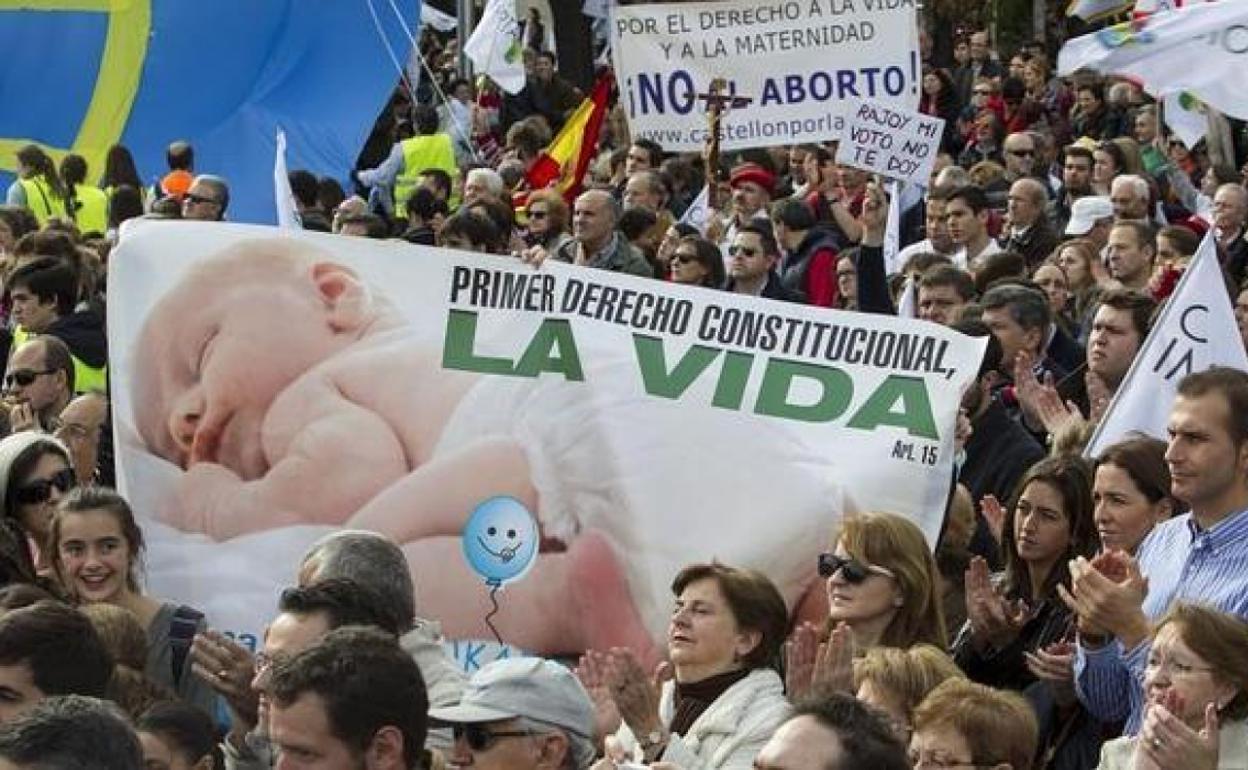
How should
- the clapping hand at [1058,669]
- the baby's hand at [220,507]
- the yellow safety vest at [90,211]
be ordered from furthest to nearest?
the yellow safety vest at [90,211], the baby's hand at [220,507], the clapping hand at [1058,669]

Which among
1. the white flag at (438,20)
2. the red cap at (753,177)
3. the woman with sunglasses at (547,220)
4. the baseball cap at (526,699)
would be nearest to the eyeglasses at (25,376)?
the baseball cap at (526,699)

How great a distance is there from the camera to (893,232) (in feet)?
49.9

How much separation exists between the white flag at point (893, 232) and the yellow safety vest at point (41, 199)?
14.8 ft

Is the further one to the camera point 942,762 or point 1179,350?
point 1179,350

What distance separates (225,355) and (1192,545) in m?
3.10

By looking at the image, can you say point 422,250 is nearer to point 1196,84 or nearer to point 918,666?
point 918,666

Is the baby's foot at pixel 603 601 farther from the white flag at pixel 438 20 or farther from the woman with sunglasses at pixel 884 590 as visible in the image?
the white flag at pixel 438 20

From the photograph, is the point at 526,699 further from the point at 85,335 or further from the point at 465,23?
the point at 465,23

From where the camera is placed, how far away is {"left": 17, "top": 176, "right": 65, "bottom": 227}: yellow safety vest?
55.6 feet

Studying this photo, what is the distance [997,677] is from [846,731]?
229cm

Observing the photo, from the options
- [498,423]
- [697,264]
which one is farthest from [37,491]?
[697,264]

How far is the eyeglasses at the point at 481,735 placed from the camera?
19.9 ft

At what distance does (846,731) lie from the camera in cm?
543

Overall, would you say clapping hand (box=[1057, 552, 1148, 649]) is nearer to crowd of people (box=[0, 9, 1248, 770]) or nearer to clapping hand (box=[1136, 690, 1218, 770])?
crowd of people (box=[0, 9, 1248, 770])
